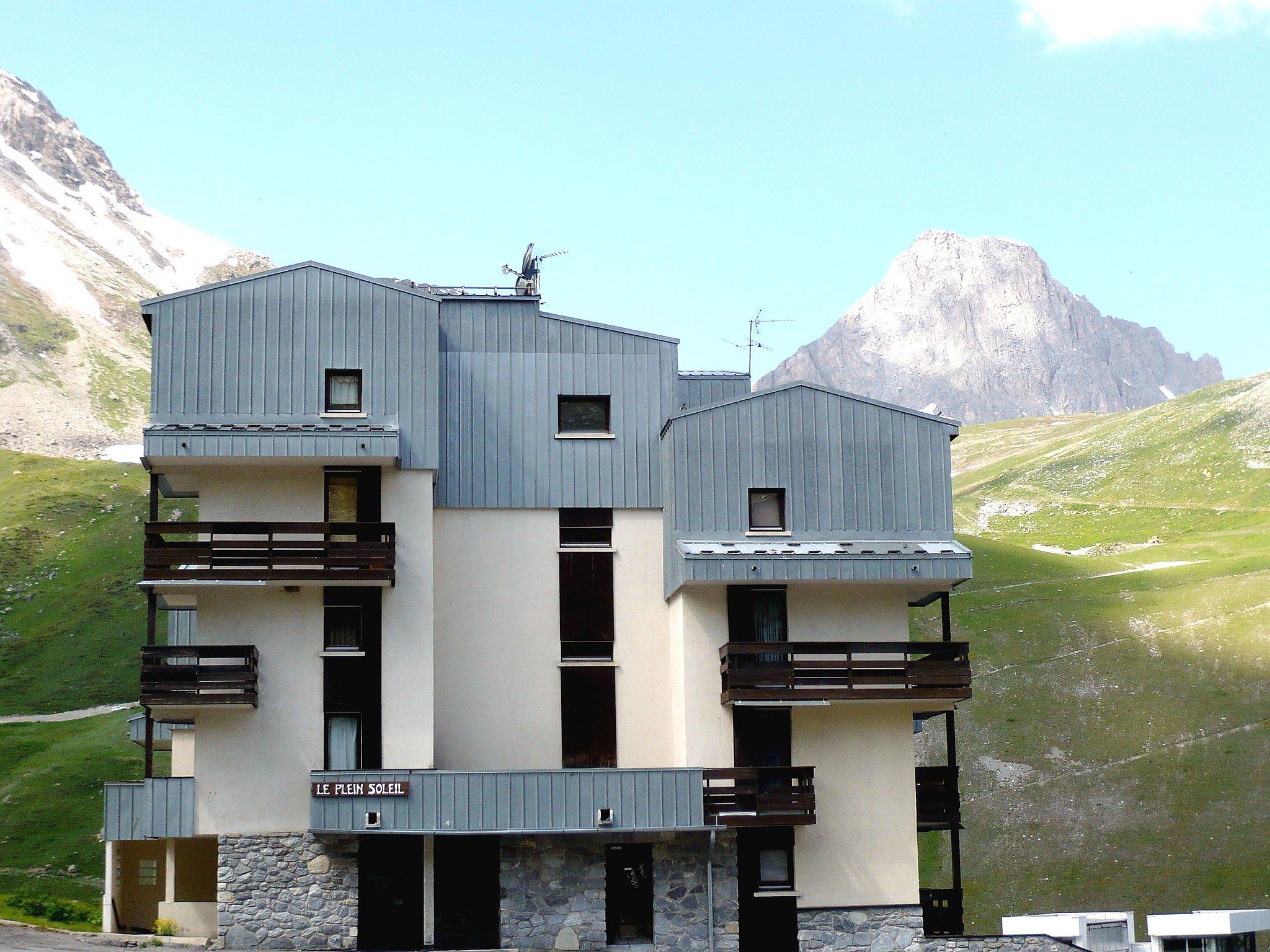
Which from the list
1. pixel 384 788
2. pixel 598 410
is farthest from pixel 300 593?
pixel 598 410

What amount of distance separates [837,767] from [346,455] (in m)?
13.6

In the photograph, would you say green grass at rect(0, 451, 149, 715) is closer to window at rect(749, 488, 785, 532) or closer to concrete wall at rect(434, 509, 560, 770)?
concrete wall at rect(434, 509, 560, 770)

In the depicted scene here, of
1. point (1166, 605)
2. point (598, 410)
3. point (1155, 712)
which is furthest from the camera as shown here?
point (1166, 605)

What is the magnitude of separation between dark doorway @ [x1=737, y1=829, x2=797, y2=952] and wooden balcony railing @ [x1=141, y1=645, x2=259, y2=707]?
11.8 m

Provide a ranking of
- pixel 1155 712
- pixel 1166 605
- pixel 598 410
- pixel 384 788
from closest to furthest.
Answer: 1. pixel 384 788
2. pixel 598 410
3. pixel 1155 712
4. pixel 1166 605

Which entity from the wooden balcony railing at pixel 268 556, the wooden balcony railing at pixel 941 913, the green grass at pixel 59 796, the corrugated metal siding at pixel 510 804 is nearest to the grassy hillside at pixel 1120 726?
the wooden balcony railing at pixel 941 913

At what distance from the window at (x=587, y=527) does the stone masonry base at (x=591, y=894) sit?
25.8 ft

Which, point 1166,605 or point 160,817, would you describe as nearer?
point 160,817

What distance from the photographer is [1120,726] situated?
7475 cm

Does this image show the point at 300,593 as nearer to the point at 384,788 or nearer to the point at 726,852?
the point at 384,788

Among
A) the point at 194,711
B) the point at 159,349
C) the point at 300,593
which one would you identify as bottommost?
the point at 194,711

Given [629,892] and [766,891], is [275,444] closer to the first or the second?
[629,892]

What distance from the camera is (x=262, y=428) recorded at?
34969 millimetres

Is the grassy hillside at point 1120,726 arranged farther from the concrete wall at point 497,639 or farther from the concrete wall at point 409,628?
the concrete wall at point 409,628
